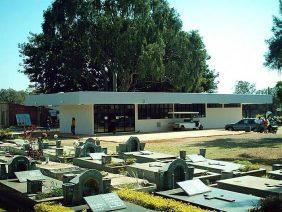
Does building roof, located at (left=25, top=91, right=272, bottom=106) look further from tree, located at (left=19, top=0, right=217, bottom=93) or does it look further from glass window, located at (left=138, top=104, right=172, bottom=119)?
tree, located at (left=19, top=0, right=217, bottom=93)

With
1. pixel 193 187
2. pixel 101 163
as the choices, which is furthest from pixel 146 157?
pixel 193 187

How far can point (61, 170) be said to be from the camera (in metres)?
14.2

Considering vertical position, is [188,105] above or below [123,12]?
→ below

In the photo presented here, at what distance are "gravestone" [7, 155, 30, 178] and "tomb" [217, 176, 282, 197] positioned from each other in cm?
602

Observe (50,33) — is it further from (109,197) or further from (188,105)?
(109,197)

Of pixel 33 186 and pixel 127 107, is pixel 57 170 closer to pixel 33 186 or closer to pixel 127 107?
pixel 33 186

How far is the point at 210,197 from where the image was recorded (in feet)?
32.7

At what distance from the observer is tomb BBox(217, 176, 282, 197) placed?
10539 millimetres

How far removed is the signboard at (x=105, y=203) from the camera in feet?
28.7

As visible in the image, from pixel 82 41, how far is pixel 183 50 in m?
11.9

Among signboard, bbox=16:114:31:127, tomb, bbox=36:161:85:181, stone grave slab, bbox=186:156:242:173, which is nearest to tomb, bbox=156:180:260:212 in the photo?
stone grave slab, bbox=186:156:242:173

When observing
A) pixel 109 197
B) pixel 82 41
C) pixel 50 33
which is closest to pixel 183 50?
pixel 82 41

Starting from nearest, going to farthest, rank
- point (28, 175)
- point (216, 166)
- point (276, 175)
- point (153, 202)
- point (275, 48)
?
point (153, 202) → point (28, 175) → point (276, 175) → point (216, 166) → point (275, 48)

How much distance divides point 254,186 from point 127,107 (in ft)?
90.2
